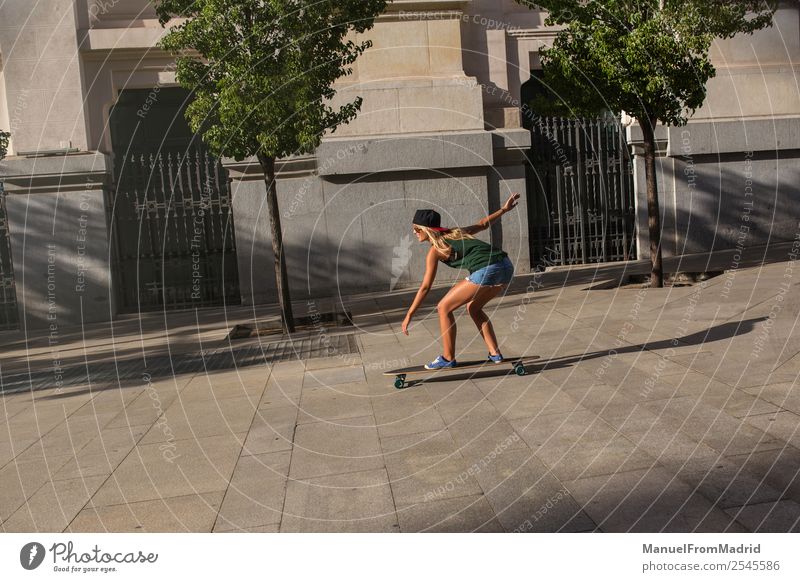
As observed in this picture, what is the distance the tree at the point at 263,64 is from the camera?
45.6 feet

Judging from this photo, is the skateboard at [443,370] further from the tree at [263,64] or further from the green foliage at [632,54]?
the green foliage at [632,54]

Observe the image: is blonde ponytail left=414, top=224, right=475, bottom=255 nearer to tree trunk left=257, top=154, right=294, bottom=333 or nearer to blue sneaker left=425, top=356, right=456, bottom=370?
blue sneaker left=425, top=356, right=456, bottom=370

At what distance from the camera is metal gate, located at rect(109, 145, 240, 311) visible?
21094mm

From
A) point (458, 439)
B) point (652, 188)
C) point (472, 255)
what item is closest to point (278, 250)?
point (472, 255)

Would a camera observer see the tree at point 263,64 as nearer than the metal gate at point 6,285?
Yes

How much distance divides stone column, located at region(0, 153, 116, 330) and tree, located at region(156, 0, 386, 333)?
6.61m

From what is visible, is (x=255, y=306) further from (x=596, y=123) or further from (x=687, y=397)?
(x=687, y=397)

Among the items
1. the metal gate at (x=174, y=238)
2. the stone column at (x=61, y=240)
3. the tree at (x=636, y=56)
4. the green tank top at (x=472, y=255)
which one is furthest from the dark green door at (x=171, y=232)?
the green tank top at (x=472, y=255)

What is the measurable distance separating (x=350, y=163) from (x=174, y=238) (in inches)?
194

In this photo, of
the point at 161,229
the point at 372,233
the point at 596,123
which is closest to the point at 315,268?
the point at 372,233

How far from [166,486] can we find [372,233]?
576 inches

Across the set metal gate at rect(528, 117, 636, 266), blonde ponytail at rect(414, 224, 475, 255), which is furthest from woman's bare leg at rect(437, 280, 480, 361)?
metal gate at rect(528, 117, 636, 266)

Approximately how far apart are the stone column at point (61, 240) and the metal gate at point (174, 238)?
0.64m

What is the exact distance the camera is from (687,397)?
775 cm
